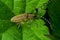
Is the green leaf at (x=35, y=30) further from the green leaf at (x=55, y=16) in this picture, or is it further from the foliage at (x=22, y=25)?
the green leaf at (x=55, y=16)

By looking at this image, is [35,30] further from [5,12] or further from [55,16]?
[5,12]

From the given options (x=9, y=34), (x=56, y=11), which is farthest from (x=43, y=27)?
(x=9, y=34)

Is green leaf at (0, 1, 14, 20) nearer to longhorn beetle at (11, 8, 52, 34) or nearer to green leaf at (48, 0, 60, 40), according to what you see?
longhorn beetle at (11, 8, 52, 34)

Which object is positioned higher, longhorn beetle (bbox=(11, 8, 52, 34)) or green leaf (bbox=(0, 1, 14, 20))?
green leaf (bbox=(0, 1, 14, 20))

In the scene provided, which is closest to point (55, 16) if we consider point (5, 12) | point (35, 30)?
point (35, 30)

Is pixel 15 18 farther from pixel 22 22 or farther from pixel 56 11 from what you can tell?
pixel 56 11

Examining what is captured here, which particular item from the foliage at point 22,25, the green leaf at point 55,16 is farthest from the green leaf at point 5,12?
the green leaf at point 55,16

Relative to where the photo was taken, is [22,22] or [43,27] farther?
[22,22]

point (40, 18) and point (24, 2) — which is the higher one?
point (24, 2)

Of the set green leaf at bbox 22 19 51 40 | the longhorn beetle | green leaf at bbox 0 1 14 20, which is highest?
green leaf at bbox 0 1 14 20

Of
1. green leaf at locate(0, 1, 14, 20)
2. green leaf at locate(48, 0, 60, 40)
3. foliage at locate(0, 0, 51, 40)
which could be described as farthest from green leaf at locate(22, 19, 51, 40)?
green leaf at locate(0, 1, 14, 20)

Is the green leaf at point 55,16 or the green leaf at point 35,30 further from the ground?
the green leaf at point 55,16
